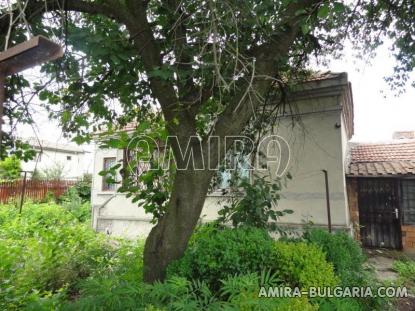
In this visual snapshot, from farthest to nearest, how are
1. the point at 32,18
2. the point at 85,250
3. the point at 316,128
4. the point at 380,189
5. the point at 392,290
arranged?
1. the point at 380,189
2. the point at 316,128
3. the point at 85,250
4. the point at 392,290
5. the point at 32,18

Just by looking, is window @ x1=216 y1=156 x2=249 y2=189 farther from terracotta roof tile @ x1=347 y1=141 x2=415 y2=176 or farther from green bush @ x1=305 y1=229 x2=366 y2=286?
terracotta roof tile @ x1=347 y1=141 x2=415 y2=176

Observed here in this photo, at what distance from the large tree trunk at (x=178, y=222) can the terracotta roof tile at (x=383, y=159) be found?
7.16m

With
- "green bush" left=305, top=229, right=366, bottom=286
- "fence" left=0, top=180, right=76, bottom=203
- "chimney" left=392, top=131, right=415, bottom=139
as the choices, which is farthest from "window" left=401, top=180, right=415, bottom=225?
"fence" left=0, top=180, right=76, bottom=203

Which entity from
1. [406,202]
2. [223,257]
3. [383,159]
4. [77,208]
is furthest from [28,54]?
[77,208]

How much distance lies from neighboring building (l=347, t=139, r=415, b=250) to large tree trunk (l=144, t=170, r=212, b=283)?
7006mm

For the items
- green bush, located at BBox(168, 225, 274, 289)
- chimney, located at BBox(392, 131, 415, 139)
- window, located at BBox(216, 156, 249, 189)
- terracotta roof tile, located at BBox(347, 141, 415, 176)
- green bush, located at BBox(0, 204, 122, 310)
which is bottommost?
green bush, located at BBox(0, 204, 122, 310)

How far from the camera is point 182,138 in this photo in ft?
12.6

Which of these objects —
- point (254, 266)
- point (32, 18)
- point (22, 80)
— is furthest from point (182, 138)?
point (22, 80)

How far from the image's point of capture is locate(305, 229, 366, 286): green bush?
4.41 m

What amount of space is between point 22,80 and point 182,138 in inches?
117

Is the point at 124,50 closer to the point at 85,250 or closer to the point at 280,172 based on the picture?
the point at 85,250

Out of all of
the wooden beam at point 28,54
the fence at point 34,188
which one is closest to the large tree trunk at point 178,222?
the wooden beam at point 28,54

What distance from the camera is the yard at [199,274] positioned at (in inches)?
112

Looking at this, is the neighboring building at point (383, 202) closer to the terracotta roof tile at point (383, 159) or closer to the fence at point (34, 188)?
the terracotta roof tile at point (383, 159)
